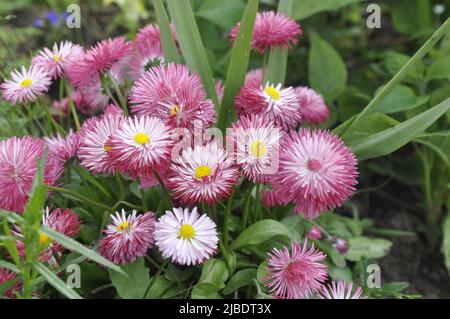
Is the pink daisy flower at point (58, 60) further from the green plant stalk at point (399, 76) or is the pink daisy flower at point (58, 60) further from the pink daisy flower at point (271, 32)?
the green plant stalk at point (399, 76)

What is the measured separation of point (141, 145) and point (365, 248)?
1.97 ft

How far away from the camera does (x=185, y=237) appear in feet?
2.88

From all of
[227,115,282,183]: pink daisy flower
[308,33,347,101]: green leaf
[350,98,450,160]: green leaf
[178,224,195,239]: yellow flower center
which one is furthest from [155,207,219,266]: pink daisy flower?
[308,33,347,101]: green leaf

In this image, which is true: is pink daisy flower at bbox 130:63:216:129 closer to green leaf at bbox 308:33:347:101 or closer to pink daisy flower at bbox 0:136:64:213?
pink daisy flower at bbox 0:136:64:213

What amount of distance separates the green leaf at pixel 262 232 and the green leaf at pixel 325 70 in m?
0.55

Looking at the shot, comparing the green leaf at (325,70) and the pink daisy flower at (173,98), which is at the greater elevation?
the green leaf at (325,70)

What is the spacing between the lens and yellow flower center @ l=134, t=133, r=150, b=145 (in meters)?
0.85

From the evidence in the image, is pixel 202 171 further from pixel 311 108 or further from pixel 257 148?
pixel 311 108

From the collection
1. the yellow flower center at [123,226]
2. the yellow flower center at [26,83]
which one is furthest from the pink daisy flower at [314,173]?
the yellow flower center at [26,83]

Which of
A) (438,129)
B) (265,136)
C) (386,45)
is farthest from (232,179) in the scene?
(386,45)

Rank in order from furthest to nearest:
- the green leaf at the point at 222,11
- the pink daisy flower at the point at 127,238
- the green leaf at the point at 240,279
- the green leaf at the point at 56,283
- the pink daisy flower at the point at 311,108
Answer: the green leaf at the point at 222,11, the pink daisy flower at the point at 311,108, the green leaf at the point at 240,279, the pink daisy flower at the point at 127,238, the green leaf at the point at 56,283

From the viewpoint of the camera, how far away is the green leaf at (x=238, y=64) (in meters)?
0.98

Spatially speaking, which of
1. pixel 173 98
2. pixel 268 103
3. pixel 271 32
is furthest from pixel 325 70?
pixel 173 98

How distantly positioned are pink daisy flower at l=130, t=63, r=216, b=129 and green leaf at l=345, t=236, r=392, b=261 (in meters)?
0.46
